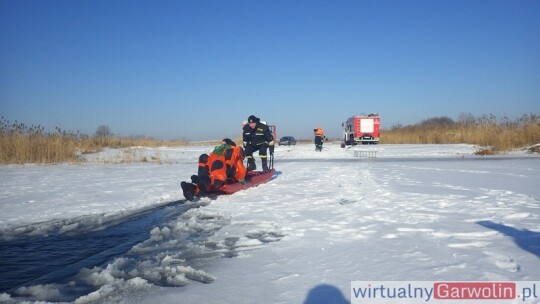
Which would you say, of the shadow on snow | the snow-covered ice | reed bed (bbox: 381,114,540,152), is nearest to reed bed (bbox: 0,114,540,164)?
reed bed (bbox: 381,114,540,152)

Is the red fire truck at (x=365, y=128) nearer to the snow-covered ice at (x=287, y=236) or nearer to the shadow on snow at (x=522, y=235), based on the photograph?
the snow-covered ice at (x=287, y=236)

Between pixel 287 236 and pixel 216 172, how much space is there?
312 cm

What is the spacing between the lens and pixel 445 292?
2.83m

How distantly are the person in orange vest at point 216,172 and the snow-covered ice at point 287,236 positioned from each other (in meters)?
0.28

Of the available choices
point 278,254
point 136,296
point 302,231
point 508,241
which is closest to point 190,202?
point 302,231

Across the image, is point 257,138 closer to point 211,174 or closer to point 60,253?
point 211,174

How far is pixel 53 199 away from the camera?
7.31m

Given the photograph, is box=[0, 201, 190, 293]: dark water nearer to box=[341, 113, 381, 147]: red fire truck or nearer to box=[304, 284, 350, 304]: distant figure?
box=[304, 284, 350, 304]: distant figure

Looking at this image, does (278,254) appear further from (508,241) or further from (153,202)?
(153,202)

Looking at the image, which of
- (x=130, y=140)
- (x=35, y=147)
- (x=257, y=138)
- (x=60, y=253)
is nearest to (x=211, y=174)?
(x=60, y=253)

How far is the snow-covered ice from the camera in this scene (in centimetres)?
302

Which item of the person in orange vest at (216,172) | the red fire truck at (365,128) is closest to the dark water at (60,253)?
the person in orange vest at (216,172)

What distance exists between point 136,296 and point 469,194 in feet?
20.4

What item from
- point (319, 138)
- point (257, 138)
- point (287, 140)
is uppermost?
point (287, 140)
